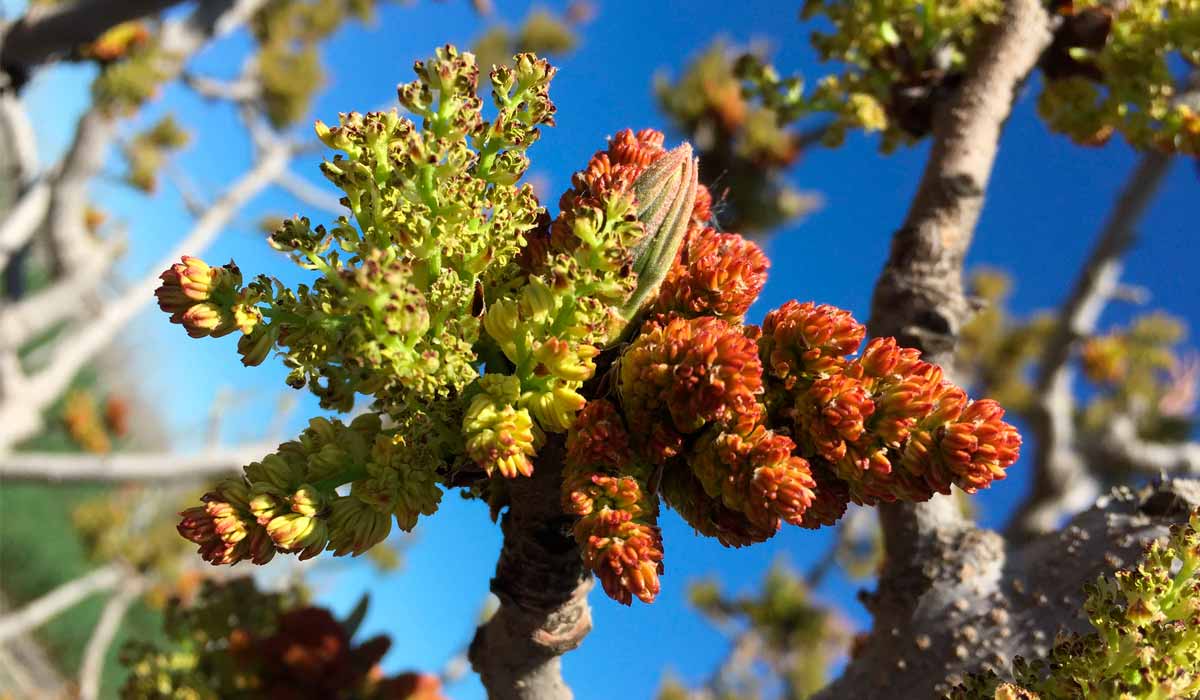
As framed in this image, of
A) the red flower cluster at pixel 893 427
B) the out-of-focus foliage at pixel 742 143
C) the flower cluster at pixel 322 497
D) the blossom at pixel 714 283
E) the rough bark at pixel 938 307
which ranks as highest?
the out-of-focus foliage at pixel 742 143

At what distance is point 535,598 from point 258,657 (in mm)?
1648

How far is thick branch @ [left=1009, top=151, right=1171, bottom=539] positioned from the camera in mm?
5402

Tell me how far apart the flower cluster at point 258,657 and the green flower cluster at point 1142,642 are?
2058 millimetres

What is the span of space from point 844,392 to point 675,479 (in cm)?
32

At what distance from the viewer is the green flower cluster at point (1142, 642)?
119 centimetres

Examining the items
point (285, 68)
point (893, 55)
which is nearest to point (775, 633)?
point (893, 55)

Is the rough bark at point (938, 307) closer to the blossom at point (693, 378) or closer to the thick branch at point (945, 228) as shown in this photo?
the thick branch at point (945, 228)

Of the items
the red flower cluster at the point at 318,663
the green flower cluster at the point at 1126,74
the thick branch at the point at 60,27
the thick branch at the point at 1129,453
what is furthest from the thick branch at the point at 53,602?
the thick branch at the point at 1129,453

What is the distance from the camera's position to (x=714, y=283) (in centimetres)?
137

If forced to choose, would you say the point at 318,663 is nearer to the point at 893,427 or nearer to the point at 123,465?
the point at 893,427

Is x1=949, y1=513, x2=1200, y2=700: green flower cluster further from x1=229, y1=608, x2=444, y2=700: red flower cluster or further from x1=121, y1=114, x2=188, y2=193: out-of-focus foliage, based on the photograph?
x1=121, y1=114, x2=188, y2=193: out-of-focus foliage

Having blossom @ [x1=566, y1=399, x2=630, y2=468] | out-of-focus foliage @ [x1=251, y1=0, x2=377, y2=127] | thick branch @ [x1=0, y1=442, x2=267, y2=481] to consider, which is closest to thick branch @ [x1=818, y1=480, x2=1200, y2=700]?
blossom @ [x1=566, y1=399, x2=630, y2=468]

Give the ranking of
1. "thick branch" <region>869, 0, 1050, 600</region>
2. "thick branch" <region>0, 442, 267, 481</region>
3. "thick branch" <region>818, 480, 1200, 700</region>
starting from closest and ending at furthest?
"thick branch" <region>818, 480, 1200, 700</region> → "thick branch" <region>869, 0, 1050, 600</region> → "thick branch" <region>0, 442, 267, 481</region>

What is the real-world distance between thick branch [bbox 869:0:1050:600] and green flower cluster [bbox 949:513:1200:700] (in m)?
0.89
